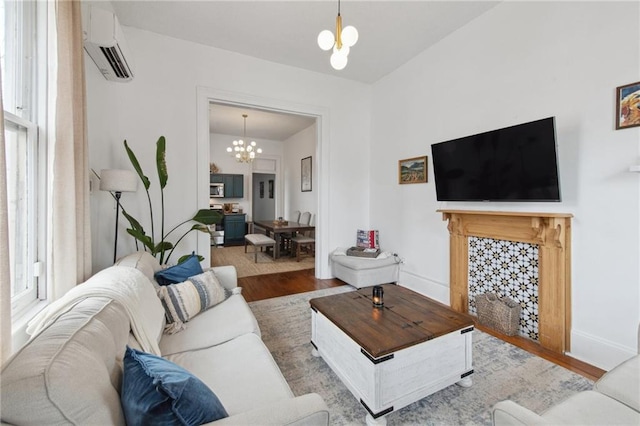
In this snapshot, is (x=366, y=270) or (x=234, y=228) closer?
(x=366, y=270)

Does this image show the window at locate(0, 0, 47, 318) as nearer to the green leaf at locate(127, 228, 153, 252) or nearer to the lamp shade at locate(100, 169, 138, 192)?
the lamp shade at locate(100, 169, 138, 192)

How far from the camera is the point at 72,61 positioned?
1.60 meters

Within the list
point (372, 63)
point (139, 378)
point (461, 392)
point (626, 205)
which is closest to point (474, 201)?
point (626, 205)

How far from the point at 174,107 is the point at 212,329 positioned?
2.74 m

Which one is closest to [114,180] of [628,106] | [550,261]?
[550,261]

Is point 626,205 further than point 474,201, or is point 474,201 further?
point 474,201

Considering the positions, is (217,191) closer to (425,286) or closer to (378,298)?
(425,286)

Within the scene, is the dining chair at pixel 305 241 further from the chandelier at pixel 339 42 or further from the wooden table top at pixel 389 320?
the chandelier at pixel 339 42

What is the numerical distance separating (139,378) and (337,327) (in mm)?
1230

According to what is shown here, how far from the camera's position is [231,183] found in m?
7.64

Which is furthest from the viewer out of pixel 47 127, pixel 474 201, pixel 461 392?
pixel 474 201

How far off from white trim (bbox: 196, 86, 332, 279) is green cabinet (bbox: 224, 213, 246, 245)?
3841 millimetres

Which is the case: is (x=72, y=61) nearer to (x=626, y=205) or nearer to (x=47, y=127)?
(x=47, y=127)

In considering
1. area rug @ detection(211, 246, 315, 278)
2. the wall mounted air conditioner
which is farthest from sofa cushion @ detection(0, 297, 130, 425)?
area rug @ detection(211, 246, 315, 278)
